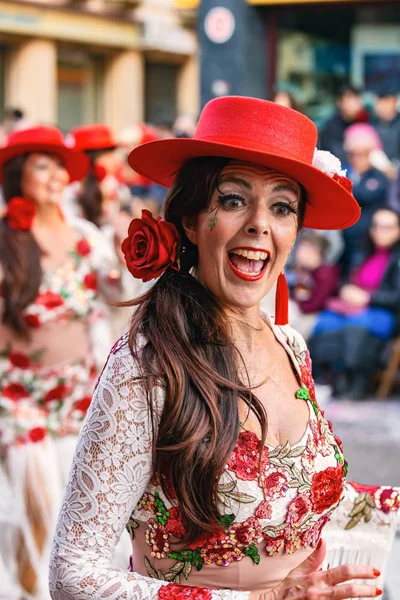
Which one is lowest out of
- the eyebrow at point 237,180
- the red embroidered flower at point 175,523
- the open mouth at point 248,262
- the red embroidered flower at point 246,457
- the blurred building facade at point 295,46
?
the red embroidered flower at point 175,523

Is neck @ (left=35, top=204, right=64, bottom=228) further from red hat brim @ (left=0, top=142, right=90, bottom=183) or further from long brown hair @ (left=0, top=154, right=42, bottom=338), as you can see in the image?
red hat brim @ (left=0, top=142, right=90, bottom=183)

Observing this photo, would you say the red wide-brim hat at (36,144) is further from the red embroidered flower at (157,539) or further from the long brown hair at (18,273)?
the red embroidered flower at (157,539)

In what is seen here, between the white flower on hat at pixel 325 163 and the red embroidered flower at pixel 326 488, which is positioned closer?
the red embroidered flower at pixel 326 488

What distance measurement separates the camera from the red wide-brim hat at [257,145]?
90.8 inches

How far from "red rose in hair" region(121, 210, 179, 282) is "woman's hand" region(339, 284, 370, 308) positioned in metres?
A: 6.51

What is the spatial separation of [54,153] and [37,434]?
1356 millimetres

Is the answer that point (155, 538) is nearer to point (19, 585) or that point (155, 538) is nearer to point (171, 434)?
point (171, 434)

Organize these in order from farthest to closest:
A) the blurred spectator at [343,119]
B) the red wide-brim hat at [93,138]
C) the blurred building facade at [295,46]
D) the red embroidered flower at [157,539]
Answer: the blurred building facade at [295,46], the blurred spectator at [343,119], the red wide-brim hat at [93,138], the red embroidered flower at [157,539]

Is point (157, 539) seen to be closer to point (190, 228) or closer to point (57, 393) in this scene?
point (190, 228)

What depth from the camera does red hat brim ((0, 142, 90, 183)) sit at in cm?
516

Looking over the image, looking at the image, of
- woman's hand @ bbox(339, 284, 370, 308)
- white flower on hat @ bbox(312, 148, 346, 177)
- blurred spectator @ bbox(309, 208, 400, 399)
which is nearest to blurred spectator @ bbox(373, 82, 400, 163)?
blurred spectator @ bbox(309, 208, 400, 399)

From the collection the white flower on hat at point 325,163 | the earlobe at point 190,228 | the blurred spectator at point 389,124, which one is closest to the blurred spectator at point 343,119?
the blurred spectator at point 389,124

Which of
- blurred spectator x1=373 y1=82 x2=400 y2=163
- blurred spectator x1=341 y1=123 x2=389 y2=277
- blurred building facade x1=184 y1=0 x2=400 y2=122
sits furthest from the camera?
blurred building facade x1=184 y1=0 x2=400 y2=122

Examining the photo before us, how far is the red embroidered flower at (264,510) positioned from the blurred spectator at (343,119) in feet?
29.2
